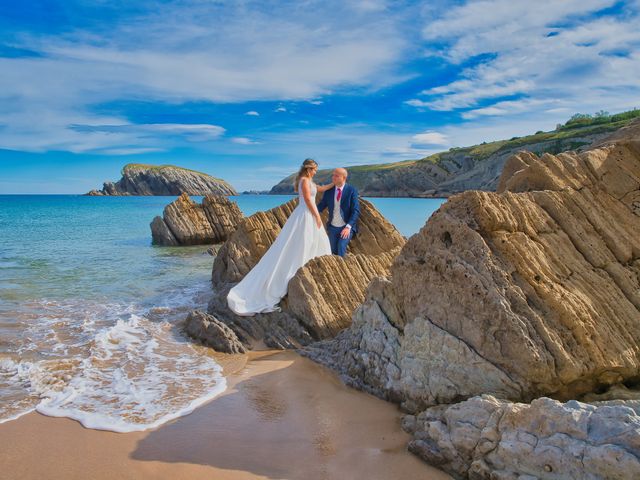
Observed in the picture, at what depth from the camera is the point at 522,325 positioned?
4906 mm

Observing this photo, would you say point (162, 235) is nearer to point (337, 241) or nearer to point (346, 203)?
point (337, 241)

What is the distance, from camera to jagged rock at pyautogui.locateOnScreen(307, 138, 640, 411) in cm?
488

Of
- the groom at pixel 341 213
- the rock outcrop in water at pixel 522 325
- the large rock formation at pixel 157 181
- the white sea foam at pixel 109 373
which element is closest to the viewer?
the rock outcrop in water at pixel 522 325

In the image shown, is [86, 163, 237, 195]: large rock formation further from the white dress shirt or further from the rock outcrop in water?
the rock outcrop in water

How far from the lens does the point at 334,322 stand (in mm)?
8367

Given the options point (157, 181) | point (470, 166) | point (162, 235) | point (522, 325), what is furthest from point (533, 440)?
point (157, 181)

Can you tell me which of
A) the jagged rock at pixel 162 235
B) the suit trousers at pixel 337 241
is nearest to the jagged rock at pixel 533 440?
the suit trousers at pixel 337 241

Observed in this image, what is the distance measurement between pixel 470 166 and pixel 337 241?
116 metres

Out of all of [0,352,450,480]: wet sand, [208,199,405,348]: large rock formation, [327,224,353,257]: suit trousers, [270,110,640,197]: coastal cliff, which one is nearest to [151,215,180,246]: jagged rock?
[208,199,405,348]: large rock formation

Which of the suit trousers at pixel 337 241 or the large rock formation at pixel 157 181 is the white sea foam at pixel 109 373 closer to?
the suit trousers at pixel 337 241

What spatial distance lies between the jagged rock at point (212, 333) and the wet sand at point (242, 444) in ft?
6.56

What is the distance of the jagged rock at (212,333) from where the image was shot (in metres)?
8.34

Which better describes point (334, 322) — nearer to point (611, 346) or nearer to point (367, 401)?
point (367, 401)

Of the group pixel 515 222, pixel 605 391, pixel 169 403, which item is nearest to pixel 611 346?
→ pixel 605 391
